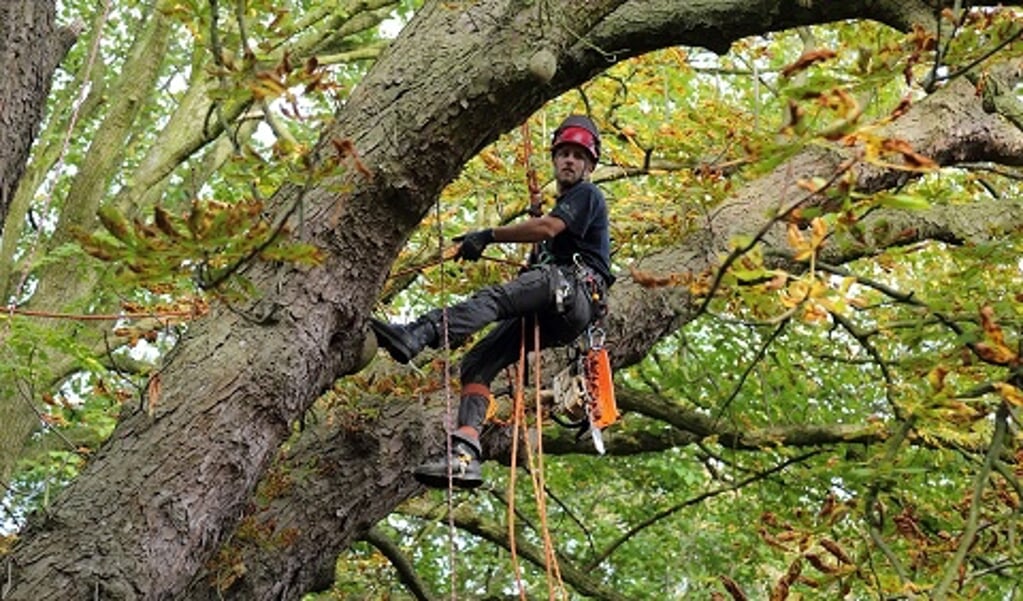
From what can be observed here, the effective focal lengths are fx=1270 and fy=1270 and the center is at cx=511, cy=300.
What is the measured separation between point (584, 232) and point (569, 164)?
33cm

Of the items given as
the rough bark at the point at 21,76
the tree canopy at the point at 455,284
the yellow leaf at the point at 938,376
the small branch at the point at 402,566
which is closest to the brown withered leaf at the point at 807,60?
the tree canopy at the point at 455,284

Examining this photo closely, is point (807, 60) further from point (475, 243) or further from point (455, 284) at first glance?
point (455, 284)

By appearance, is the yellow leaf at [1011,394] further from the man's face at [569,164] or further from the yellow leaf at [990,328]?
the man's face at [569,164]

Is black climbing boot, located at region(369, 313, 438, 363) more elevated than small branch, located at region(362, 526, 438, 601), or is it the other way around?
black climbing boot, located at region(369, 313, 438, 363)

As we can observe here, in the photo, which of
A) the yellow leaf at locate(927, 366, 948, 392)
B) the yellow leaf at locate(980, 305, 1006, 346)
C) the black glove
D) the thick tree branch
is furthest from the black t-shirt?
the thick tree branch

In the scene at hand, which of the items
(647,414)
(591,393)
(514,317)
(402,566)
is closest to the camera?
(514,317)

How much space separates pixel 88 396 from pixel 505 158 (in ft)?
12.4

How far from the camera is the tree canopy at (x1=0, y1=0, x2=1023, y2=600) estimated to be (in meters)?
2.77

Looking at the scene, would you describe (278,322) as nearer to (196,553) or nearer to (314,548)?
(196,553)

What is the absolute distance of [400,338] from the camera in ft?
13.5

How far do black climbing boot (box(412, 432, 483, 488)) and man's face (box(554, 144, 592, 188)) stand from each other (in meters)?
1.04

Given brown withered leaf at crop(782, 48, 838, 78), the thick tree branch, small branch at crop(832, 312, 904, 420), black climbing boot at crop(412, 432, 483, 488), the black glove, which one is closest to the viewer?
brown withered leaf at crop(782, 48, 838, 78)

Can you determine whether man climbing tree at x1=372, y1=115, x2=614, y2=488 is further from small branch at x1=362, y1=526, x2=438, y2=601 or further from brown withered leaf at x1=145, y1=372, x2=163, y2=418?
small branch at x1=362, y1=526, x2=438, y2=601

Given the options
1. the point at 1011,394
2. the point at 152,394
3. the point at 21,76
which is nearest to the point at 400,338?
the point at 152,394
